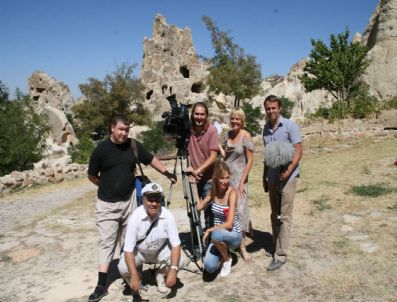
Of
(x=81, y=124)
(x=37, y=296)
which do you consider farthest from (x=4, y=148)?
(x=81, y=124)

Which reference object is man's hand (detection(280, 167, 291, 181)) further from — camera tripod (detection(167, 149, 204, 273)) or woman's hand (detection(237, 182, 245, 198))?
camera tripod (detection(167, 149, 204, 273))

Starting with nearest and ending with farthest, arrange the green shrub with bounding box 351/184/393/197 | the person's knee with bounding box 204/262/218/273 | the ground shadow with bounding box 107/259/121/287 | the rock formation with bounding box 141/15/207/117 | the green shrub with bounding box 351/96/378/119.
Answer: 1. the person's knee with bounding box 204/262/218/273
2. the ground shadow with bounding box 107/259/121/287
3. the green shrub with bounding box 351/184/393/197
4. the green shrub with bounding box 351/96/378/119
5. the rock formation with bounding box 141/15/207/117

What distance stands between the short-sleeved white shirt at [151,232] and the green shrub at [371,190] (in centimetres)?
462

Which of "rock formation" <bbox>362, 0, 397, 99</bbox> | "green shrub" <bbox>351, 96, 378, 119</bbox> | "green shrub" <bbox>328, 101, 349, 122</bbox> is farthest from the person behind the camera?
"rock formation" <bbox>362, 0, 397, 99</bbox>

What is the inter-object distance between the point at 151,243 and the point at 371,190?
4953mm

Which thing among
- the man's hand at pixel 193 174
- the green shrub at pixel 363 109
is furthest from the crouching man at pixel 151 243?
the green shrub at pixel 363 109

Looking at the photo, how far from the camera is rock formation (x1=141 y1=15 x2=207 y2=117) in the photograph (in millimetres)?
40875

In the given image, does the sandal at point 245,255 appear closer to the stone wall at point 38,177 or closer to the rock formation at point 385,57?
the stone wall at point 38,177

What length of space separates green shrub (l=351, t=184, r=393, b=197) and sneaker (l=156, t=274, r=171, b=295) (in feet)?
15.0

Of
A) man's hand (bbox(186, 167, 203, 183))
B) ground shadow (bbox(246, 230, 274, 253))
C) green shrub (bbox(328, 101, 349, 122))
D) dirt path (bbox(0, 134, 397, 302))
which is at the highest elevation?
green shrub (bbox(328, 101, 349, 122))

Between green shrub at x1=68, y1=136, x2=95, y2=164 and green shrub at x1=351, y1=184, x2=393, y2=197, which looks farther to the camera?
green shrub at x1=68, y1=136, x2=95, y2=164

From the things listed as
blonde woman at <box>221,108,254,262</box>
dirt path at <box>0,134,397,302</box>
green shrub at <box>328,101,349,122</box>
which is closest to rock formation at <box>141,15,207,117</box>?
green shrub at <box>328,101,349,122</box>

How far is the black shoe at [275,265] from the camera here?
3738 millimetres

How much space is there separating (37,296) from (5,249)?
1.94 m
